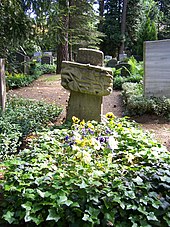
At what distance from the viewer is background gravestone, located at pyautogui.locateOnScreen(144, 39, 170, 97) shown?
767 centimetres

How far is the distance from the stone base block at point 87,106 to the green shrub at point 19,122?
708 millimetres

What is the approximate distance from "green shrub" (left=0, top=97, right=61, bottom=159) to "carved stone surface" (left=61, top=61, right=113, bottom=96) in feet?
3.15

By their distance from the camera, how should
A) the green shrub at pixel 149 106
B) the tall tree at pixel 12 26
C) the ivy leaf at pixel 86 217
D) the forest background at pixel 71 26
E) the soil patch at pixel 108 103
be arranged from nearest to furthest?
the ivy leaf at pixel 86 217 < the soil patch at pixel 108 103 < the tall tree at pixel 12 26 < the forest background at pixel 71 26 < the green shrub at pixel 149 106

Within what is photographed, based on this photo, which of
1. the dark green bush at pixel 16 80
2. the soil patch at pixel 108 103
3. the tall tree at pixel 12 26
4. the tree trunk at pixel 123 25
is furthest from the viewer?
the tree trunk at pixel 123 25

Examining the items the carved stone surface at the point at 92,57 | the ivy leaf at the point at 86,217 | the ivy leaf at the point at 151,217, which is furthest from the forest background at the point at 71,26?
the ivy leaf at the point at 151,217

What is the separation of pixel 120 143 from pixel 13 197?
153cm

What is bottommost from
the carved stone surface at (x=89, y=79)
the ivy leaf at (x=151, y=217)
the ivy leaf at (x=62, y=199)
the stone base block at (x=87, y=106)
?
the ivy leaf at (x=151, y=217)

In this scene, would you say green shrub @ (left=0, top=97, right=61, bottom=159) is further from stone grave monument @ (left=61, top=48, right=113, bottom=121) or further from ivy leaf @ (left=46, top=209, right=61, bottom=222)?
ivy leaf @ (left=46, top=209, right=61, bottom=222)

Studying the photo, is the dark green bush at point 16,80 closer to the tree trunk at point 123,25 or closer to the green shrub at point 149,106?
the green shrub at point 149,106

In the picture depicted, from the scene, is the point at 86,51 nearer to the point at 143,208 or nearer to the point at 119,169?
the point at 119,169

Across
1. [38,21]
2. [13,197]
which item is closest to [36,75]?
[38,21]

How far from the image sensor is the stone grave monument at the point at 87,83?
15.7 feet

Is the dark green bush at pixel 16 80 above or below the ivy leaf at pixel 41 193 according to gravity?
above

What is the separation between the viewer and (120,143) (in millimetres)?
3527
